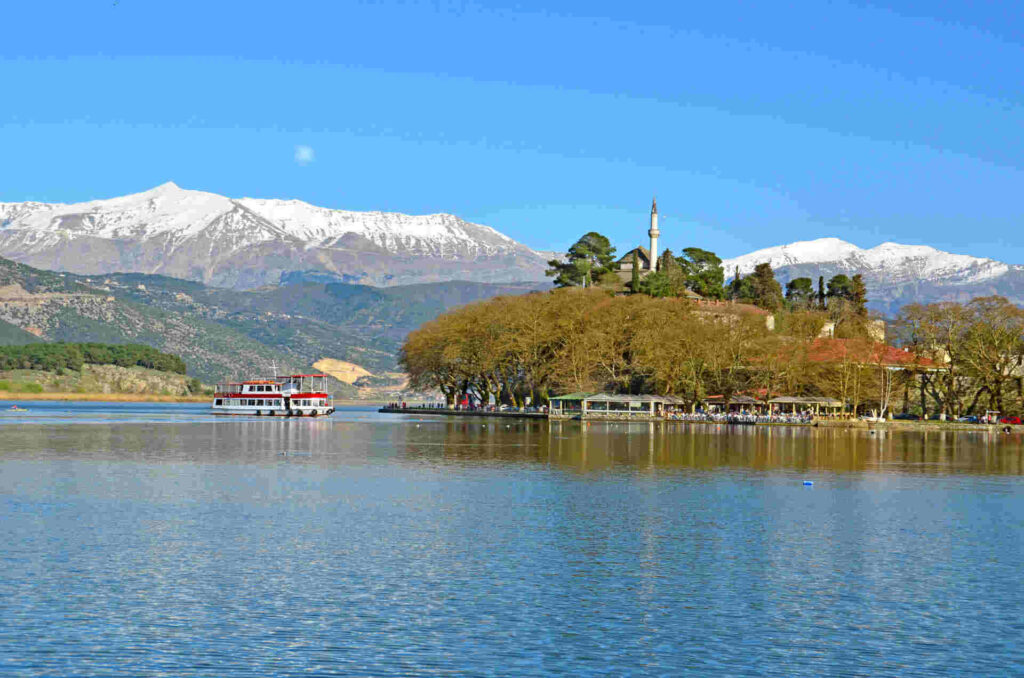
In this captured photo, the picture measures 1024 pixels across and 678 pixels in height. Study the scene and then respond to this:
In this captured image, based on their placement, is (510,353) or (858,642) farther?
(510,353)

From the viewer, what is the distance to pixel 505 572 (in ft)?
111

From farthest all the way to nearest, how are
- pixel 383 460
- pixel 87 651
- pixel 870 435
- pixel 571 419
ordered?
1. pixel 571 419
2. pixel 870 435
3. pixel 383 460
4. pixel 87 651

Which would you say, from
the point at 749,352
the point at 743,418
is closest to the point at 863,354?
the point at 749,352

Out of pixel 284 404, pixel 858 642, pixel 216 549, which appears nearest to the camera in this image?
pixel 858 642

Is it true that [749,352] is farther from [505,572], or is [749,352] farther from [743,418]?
[505,572]

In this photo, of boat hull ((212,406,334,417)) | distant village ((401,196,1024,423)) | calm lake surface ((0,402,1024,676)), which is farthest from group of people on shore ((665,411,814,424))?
calm lake surface ((0,402,1024,676))

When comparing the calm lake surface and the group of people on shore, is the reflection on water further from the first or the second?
the calm lake surface

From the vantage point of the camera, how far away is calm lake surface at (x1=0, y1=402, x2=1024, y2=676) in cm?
2503

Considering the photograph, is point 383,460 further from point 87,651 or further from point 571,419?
point 571,419

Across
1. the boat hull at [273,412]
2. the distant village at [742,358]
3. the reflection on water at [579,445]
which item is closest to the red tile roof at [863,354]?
the distant village at [742,358]

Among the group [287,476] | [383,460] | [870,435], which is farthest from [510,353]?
[287,476]

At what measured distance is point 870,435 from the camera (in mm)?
121562

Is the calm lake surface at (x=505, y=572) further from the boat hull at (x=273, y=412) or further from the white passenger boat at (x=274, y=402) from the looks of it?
the white passenger boat at (x=274, y=402)

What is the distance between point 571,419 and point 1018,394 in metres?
54.1
